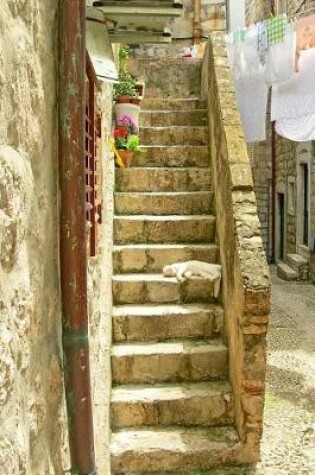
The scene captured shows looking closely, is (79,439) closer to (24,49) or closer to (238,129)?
(24,49)

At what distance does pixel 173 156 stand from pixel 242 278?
259 cm

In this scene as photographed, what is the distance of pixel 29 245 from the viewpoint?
1.40m

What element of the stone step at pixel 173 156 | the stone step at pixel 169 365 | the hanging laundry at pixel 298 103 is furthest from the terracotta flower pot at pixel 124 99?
the hanging laundry at pixel 298 103

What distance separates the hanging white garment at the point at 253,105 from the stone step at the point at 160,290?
189 inches

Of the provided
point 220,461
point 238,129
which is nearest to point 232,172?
point 238,129

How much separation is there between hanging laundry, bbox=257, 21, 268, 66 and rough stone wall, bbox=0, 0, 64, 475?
6.99 meters

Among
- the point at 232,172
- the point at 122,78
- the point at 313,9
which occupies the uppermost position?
the point at 313,9

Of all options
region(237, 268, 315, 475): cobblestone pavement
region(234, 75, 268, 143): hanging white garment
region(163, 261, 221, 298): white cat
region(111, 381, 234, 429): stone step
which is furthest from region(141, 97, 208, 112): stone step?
region(111, 381, 234, 429): stone step

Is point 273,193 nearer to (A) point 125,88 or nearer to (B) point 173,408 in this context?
(A) point 125,88

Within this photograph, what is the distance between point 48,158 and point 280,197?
12.8m

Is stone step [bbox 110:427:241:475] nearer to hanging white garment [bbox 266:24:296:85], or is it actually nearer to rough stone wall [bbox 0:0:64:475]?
rough stone wall [bbox 0:0:64:475]

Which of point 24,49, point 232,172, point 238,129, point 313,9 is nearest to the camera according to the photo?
point 24,49

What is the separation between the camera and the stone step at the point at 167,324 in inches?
178

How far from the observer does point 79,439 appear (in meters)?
1.63
